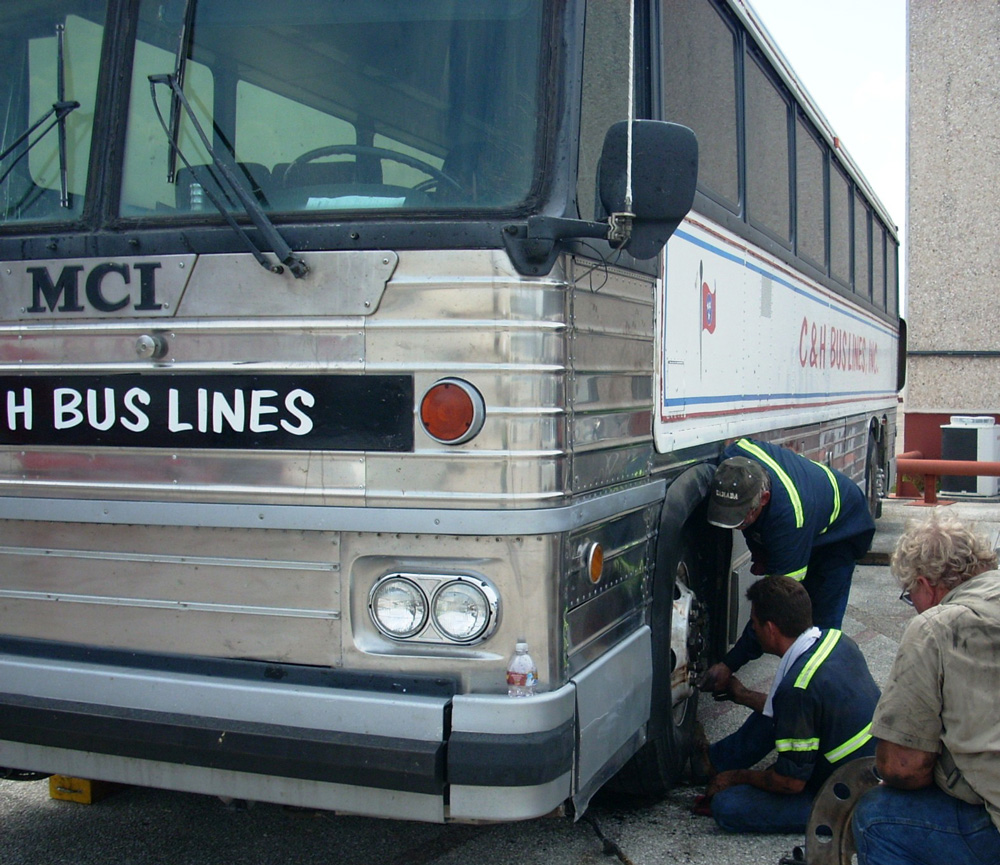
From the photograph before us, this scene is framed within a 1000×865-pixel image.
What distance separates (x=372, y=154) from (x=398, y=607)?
4.08 feet

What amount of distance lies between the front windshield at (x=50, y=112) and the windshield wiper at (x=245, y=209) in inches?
12.2

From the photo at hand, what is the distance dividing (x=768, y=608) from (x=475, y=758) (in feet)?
5.50

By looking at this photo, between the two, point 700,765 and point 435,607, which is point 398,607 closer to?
point 435,607

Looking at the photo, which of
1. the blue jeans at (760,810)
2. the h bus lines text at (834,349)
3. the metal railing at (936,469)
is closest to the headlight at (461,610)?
the blue jeans at (760,810)

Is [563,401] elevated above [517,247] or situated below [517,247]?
below

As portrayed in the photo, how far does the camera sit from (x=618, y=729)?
326 cm

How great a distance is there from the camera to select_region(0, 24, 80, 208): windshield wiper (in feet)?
10.5

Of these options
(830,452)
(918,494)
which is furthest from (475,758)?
(918,494)

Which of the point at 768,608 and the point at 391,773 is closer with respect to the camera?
the point at 391,773

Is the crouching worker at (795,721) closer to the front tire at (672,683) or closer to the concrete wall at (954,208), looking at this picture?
the front tire at (672,683)

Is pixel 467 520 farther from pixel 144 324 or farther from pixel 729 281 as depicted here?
pixel 729 281

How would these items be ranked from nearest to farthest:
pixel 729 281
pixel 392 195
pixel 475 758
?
pixel 475 758
pixel 392 195
pixel 729 281

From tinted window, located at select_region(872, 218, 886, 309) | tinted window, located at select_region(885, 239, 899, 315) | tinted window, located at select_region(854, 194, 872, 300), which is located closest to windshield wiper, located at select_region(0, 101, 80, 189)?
tinted window, located at select_region(854, 194, 872, 300)

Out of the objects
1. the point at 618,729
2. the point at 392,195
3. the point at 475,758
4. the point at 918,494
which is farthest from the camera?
the point at 918,494
